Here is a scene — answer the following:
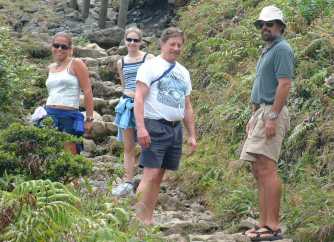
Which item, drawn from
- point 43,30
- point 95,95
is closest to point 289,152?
point 95,95

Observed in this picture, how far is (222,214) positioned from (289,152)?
4.68 ft

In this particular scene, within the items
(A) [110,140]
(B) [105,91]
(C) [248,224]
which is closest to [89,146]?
(A) [110,140]

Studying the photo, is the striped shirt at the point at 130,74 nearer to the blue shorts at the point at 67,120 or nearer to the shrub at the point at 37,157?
the blue shorts at the point at 67,120

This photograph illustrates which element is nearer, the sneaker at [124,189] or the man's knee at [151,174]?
the man's knee at [151,174]

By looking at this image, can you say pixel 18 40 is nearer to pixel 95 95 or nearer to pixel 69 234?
pixel 95 95

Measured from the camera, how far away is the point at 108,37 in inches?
874

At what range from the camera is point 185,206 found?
9234 mm

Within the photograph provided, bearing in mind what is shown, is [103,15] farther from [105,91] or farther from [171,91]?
[171,91]

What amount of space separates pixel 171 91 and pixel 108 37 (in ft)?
50.3

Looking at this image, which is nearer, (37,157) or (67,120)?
(37,157)

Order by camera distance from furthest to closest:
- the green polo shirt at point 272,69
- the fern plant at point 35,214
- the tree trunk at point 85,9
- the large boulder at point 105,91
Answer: the tree trunk at point 85,9 < the large boulder at point 105,91 < the green polo shirt at point 272,69 < the fern plant at point 35,214

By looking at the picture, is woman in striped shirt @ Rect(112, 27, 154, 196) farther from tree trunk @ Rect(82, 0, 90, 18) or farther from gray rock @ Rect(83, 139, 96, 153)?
tree trunk @ Rect(82, 0, 90, 18)

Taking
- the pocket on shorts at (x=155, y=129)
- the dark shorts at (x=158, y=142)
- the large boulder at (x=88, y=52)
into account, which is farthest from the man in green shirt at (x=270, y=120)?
the large boulder at (x=88, y=52)

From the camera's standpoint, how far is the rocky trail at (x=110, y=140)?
24.8 ft
